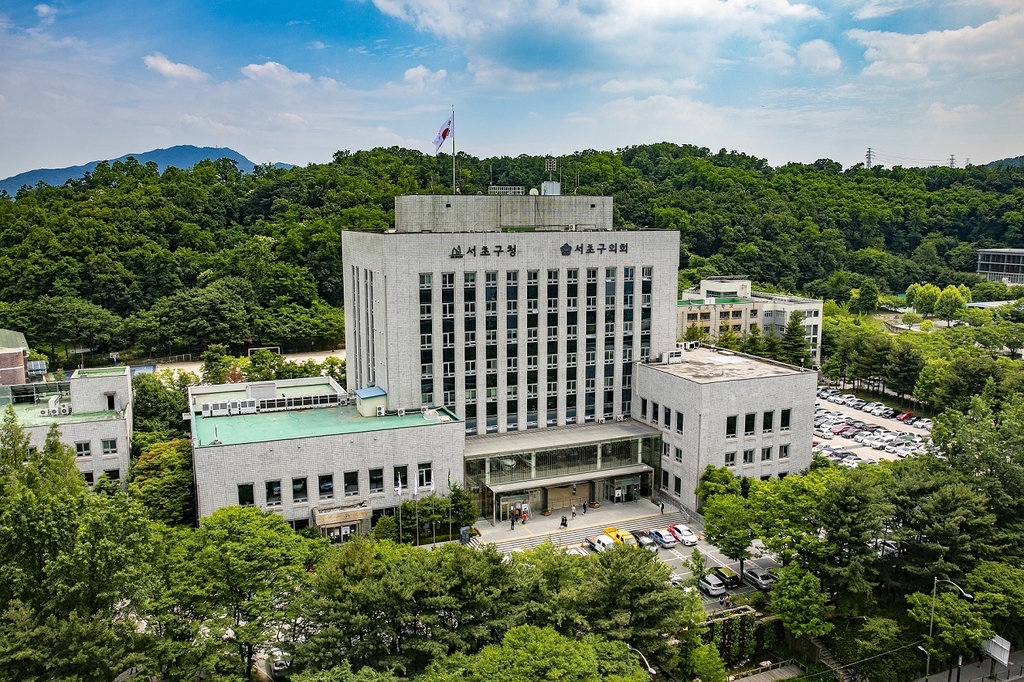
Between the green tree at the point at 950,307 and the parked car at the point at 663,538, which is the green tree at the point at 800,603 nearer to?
the parked car at the point at 663,538

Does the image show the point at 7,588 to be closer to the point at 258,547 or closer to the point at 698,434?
the point at 258,547

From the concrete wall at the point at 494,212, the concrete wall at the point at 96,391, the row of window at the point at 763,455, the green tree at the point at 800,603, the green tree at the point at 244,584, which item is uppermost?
the concrete wall at the point at 494,212

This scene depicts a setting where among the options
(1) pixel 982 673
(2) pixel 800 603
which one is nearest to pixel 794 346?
(1) pixel 982 673

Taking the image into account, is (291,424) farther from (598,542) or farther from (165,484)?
(598,542)

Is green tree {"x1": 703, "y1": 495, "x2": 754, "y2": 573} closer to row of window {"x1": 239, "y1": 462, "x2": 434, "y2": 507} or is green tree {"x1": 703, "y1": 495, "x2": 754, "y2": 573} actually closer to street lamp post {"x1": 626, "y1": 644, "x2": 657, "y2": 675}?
street lamp post {"x1": 626, "y1": 644, "x2": 657, "y2": 675}

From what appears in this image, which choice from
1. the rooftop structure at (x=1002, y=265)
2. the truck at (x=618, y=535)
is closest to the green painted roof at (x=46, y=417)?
the truck at (x=618, y=535)

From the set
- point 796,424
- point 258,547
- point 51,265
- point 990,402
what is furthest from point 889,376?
point 51,265

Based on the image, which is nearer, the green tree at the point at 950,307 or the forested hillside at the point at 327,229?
the forested hillside at the point at 327,229
